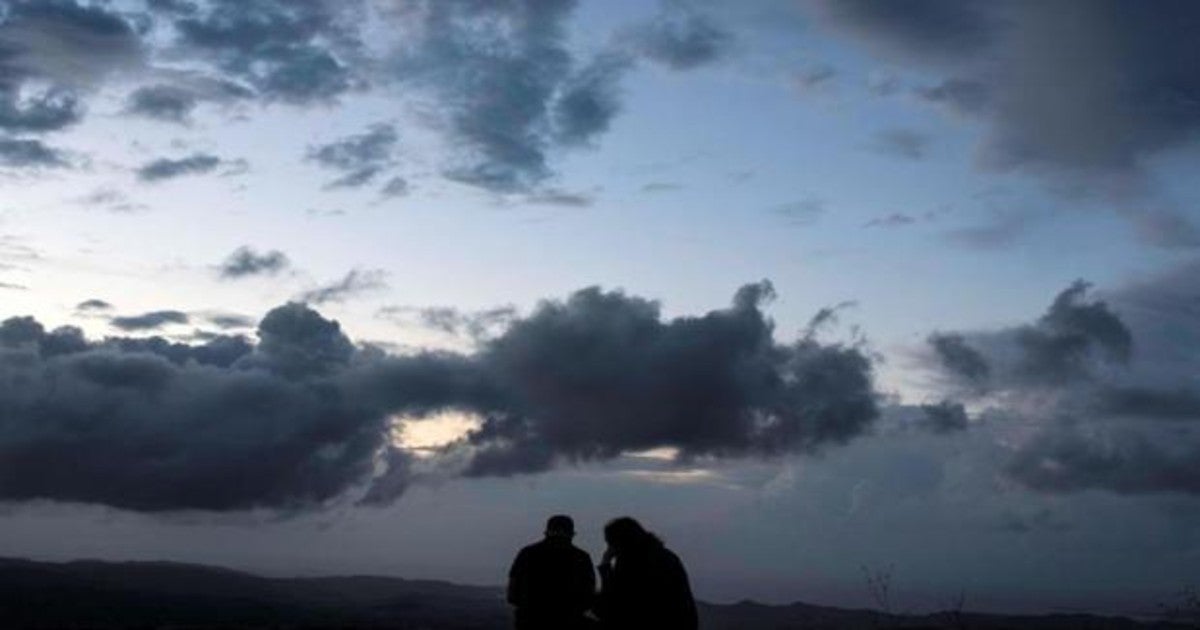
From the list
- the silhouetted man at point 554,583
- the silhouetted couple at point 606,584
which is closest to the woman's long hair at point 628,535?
the silhouetted couple at point 606,584

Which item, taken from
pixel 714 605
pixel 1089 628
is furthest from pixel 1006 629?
pixel 714 605

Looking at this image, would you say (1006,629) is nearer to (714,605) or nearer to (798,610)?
(798,610)

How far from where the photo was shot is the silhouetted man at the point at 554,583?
11625 millimetres

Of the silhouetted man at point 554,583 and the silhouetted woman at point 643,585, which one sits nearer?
the silhouetted woman at point 643,585

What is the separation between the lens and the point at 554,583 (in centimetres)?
1162

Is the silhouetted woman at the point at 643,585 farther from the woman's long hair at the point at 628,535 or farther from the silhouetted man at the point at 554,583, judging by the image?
the silhouetted man at the point at 554,583

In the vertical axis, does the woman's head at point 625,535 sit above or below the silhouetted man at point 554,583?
above

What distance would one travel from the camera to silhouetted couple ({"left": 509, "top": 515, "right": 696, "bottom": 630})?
1072 centimetres

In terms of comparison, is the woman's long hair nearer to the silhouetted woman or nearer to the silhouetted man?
the silhouetted woman

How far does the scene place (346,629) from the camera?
32.9 m

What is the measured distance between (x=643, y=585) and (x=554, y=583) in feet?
4.01

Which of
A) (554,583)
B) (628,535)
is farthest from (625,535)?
(554,583)

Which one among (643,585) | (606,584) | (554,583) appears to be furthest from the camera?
(554,583)

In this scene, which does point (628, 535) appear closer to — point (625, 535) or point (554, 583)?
point (625, 535)
